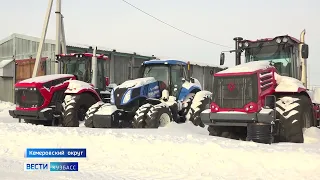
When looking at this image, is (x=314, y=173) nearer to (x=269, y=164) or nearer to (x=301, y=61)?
(x=269, y=164)

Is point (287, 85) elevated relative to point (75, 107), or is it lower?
elevated

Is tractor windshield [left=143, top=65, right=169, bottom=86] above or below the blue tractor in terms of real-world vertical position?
above

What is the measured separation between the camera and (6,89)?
1077 inches

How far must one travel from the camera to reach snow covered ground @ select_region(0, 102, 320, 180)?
211 inches

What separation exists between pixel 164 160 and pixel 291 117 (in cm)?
398

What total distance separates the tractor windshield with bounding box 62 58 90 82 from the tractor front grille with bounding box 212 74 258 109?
658 centimetres

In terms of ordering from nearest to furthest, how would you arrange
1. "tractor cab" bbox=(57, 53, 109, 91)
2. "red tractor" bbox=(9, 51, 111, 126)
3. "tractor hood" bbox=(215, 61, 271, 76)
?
"tractor hood" bbox=(215, 61, 271, 76) < "red tractor" bbox=(9, 51, 111, 126) < "tractor cab" bbox=(57, 53, 109, 91)

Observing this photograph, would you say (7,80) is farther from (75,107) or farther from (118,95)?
(118,95)

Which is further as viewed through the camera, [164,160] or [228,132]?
[228,132]

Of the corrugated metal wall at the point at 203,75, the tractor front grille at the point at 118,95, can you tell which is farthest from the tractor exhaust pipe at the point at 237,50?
the corrugated metal wall at the point at 203,75

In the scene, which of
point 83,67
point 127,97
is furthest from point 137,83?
point 83,67

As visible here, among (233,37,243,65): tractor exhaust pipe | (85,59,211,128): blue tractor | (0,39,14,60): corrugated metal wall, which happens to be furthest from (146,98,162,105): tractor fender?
(0,39,14,60): corrugated metal wall

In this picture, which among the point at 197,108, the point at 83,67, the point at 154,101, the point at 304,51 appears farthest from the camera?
the point at 83,67

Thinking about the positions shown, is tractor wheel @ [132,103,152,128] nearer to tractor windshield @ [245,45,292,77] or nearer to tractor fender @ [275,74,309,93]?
tractor windshield @ [245,45,292,77]
